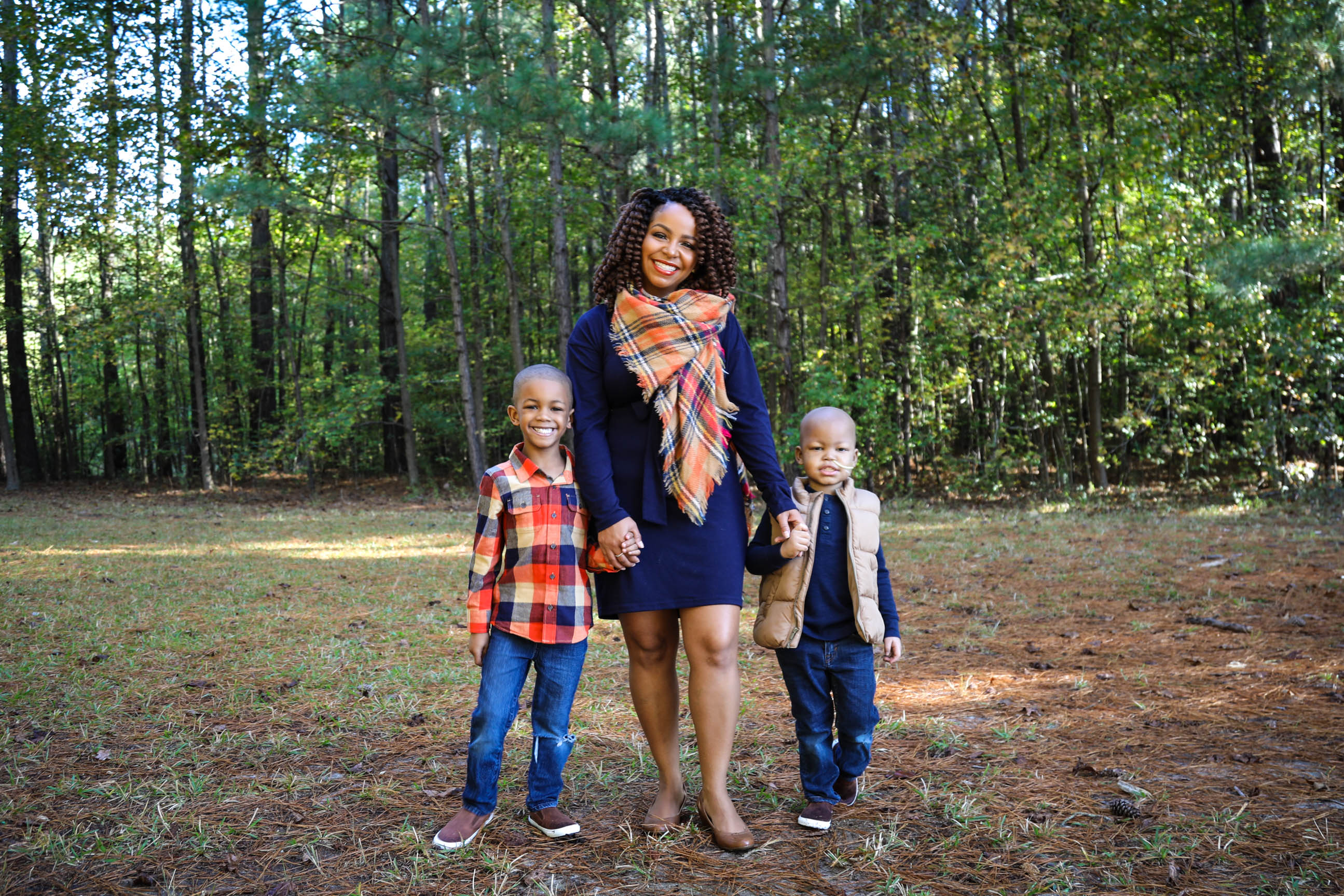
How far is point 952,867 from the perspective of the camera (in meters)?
2.47

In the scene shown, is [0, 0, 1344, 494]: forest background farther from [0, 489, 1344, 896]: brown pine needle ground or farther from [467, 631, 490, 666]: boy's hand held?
[467, 631, 490, 666]: boy's hand held

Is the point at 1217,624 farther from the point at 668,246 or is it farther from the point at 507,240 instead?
the point at 507,240

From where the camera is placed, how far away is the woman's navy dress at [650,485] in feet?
8.58

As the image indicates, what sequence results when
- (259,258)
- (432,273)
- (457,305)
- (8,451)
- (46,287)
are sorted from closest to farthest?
(457,305) < (8,451) < (259,258) < (46,287) < (432,273)

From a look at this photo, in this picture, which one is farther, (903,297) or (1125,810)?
(903,297)

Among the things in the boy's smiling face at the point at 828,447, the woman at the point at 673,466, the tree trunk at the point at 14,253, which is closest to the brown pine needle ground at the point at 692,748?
the woman at the point at 673,466

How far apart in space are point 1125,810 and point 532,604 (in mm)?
1873

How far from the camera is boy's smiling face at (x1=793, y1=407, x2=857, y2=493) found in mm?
2842

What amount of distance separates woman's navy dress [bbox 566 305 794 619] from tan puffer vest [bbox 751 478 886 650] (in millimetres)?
181

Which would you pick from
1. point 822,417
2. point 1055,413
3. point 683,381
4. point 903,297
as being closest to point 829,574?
point 822,417

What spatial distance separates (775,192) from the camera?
449 inches

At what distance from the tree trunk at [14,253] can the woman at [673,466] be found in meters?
17.7

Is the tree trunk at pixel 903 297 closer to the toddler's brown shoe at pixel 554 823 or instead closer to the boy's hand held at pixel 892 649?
the boy's hand held at pixel 892 649

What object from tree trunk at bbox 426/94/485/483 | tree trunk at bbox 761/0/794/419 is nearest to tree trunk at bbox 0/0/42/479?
tree trunk at bbox 426/94/485/483
